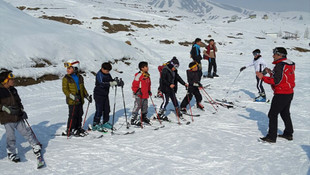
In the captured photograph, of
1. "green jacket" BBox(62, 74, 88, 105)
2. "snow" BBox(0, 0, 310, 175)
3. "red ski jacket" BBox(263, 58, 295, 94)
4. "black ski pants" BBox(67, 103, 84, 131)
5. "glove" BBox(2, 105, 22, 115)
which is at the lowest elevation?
"snow" BBox(0, 0, 310, 175)

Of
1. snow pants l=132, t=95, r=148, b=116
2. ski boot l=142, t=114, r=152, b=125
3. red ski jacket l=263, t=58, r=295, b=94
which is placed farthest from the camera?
ski boot l=142, t=114, r=152, b=125

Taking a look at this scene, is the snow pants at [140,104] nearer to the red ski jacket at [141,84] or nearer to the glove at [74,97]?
the red ski jacket at [141,84]

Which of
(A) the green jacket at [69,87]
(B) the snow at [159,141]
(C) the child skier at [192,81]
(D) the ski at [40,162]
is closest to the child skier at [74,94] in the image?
(A) the green jacket at [69,87]

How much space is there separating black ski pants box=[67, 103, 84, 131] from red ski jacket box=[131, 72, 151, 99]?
1.68m

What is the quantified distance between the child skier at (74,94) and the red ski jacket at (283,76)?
460cm

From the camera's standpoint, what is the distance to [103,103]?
662 centimetres

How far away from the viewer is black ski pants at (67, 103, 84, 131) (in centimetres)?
602

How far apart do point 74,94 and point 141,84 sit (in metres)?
1.96

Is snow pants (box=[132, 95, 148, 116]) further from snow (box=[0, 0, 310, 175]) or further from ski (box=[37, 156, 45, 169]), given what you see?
ski (box=[37, 156, 45, 169])

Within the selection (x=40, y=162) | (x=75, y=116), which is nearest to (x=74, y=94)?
(x=75, y=116)

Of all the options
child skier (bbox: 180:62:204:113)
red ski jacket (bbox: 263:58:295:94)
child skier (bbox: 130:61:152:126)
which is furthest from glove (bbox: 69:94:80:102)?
red ski jacket (bbox: 263:58:295:94)

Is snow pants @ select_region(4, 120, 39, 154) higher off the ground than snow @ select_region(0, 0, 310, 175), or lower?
higher

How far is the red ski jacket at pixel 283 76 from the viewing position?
547 centimetres

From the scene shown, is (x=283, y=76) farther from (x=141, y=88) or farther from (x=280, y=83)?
(x=141, y=88)
